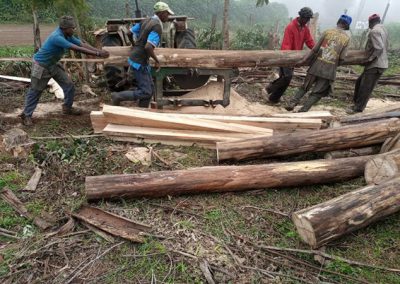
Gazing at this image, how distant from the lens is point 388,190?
11.6ft

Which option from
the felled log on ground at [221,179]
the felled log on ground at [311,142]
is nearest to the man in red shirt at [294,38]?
the felled log on ground at [311,142]

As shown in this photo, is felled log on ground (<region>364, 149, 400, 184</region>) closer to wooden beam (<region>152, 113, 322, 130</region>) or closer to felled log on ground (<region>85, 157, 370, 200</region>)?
felled log on ground (<region>85, 157, 370, 200</region>)

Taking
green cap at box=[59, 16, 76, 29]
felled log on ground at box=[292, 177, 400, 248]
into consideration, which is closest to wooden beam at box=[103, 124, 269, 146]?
green cap at box=[59, 16, 76, 29]

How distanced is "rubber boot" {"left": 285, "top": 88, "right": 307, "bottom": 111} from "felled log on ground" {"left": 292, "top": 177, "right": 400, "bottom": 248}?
3.73 meters

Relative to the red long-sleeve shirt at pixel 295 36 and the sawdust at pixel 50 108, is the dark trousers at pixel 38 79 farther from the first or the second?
the red long-sleeve shirt at pixel 295 36

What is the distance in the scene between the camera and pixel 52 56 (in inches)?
228

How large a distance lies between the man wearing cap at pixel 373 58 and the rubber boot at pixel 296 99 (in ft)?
4.00

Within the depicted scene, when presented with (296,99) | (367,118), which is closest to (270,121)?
(367,118)

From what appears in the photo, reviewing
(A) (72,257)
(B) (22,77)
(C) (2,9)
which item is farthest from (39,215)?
(C) (2,9)

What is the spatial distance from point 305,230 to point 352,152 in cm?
211

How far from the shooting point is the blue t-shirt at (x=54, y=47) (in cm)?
556

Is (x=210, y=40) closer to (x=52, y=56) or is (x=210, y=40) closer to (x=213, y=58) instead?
(x=213, y=58)

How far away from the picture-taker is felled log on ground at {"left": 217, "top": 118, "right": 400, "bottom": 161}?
4.66 metres

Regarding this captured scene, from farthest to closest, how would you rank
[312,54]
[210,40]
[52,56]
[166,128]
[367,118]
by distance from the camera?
[210,40]
[312,54]
[52,56]
[367,118]
[166,128]
